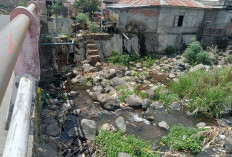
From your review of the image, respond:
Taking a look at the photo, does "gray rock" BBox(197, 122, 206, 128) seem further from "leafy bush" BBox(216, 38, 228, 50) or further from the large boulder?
"leafy bush" BBox(216, 38, 228, 50)

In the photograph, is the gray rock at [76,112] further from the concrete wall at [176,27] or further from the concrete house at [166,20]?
the concrete wall at [176,27]

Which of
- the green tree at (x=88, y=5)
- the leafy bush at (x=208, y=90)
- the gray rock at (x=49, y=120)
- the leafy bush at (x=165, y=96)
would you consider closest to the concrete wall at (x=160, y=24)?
the green tree at (x=88, y=5)

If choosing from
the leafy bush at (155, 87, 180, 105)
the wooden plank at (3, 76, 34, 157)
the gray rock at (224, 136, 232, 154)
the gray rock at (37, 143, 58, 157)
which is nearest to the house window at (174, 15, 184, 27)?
the leafy bush at (155, 87, 180, 105)

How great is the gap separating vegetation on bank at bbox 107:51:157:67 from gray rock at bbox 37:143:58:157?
6640mm

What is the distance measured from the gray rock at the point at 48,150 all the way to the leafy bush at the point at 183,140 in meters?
2.87

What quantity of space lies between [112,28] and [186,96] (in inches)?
241

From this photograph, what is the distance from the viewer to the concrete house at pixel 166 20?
11.3 metres

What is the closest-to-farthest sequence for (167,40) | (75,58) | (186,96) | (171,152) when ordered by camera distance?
1. (171,152)
2. (186,96)
3. (75,58)
4. (167,40)

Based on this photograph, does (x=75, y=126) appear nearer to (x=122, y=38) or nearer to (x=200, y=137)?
(x=200, y=137)

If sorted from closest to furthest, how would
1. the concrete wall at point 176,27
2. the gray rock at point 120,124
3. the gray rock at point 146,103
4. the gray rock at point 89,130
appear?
the gray rock at point 89,130 < the gray rock at point 120,124 < the gray rock at point 146,103 < the concrete wall at point 176,27

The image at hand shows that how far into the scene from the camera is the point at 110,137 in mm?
4727

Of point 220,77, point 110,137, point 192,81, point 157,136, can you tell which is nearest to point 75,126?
point 110,137

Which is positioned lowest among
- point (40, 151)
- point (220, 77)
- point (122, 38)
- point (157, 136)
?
point (157, 136)

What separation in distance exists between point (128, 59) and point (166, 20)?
3.86 m
